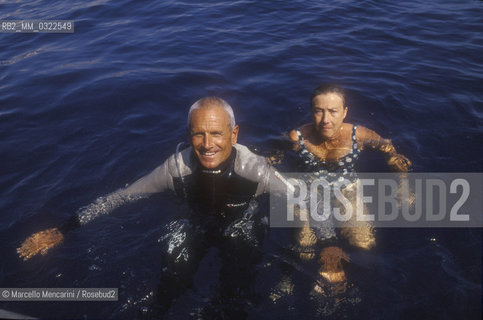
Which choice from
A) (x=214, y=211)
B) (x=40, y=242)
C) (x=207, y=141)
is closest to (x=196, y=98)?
(x=214, y=211)

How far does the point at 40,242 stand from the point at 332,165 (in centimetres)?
376

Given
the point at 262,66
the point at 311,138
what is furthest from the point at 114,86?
A: the point at 311,138

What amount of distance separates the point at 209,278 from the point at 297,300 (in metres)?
0.88

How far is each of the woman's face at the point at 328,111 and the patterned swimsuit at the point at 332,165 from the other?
519 mm

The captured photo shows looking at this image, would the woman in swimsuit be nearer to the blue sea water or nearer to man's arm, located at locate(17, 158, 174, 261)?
the blue sea water

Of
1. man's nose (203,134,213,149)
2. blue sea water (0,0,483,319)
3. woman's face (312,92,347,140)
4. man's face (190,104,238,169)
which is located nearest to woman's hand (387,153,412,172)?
blue sea water (0,0,483,319)

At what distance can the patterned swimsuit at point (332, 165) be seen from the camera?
15.5 ft

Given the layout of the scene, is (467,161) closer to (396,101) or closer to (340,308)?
(396,101)

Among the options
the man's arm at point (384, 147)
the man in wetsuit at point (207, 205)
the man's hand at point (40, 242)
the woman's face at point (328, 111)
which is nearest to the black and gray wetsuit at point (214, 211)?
the man in wetsuit at point (207, 205)

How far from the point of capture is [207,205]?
12.8ft

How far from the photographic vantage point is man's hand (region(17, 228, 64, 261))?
3.26 meters

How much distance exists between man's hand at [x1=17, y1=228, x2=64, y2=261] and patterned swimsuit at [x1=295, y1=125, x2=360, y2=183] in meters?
3.30

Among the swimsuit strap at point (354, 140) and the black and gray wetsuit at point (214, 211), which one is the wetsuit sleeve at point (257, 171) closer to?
the black and gray wetsuit at point (214, 211)

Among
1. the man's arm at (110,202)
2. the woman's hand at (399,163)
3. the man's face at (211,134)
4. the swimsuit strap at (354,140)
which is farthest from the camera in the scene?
the swimsuit strap at (354,140)
